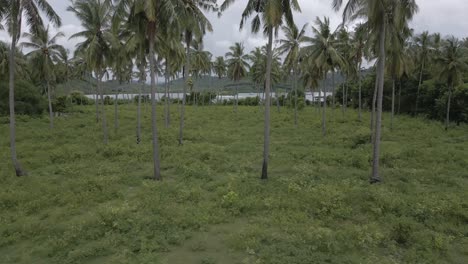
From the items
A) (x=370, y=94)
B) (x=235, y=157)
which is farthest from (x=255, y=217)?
(x=370, y=94)

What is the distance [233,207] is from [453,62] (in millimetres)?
28395

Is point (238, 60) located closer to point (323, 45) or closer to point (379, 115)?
point (323, 45)

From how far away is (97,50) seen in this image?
2170 cm

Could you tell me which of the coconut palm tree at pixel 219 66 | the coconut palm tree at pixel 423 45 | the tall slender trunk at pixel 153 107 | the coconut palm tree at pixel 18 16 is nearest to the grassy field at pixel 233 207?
the tall slender trunk at pixel 153 107

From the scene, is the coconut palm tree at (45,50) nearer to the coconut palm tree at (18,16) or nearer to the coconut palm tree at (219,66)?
the coconut palm tree at (18,16)

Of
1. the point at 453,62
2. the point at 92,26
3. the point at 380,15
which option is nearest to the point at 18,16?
the point at 92,26

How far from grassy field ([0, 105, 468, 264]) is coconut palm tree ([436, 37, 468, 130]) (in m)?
14.3

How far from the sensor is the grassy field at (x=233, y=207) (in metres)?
8.12

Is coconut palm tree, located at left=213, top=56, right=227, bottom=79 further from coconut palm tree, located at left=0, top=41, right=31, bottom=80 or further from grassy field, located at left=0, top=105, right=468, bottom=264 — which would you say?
grassy field, located at left=0, top=105, right=468, bottom=264

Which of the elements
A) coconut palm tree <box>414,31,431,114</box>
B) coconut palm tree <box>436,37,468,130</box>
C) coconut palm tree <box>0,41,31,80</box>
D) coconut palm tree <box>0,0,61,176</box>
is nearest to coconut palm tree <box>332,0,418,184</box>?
coconut palm tree <box>0,0,61,176</box>

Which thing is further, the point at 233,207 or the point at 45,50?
the point at 45,50

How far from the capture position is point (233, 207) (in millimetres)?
10992

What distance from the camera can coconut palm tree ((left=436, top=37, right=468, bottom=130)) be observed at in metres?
29.5

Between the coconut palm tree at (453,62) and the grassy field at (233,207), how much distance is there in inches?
564
